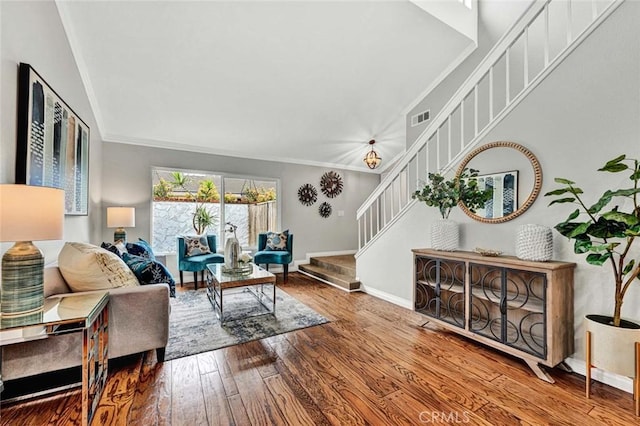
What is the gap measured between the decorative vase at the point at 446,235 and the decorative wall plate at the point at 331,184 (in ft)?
12.2

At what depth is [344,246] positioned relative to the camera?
21.4 feet

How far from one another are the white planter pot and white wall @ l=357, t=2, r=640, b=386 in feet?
0.96

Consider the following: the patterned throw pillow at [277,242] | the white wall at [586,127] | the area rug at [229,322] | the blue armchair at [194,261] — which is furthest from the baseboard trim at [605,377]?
the blue armchair at [194,261]

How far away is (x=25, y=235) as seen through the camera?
133 cm

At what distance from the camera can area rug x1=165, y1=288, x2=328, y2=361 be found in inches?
96.4

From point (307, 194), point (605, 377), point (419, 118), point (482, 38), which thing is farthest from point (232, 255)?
point (482, 38)

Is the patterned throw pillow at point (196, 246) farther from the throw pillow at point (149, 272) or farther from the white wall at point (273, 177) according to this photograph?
the throw pillow at point (149, 272)

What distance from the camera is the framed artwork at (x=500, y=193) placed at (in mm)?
2408

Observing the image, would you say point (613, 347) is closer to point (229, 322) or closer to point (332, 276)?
point (229, 322)

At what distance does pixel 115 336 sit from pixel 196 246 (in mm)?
2560

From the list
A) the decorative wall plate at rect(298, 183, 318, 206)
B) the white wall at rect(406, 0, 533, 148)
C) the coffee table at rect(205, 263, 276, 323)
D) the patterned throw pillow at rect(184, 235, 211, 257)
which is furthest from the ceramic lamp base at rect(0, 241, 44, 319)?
the white wall at rect(406, 0, 533, 148)

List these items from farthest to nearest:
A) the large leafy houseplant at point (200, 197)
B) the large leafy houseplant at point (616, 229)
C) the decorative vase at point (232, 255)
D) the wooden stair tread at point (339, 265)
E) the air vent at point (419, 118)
Result: the large leafy houseplant at point (200, 197) → the wooden stair tread at point (339, 265) → the air vent at point (419, 118) → the decorative vase at point (232, 255) → the large leafy houseplant at point (616, 229)

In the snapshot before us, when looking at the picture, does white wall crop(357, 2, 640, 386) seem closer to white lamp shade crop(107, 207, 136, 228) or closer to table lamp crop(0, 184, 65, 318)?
table lamp crop(0, 184, 65, 318)

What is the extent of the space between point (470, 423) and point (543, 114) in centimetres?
235
